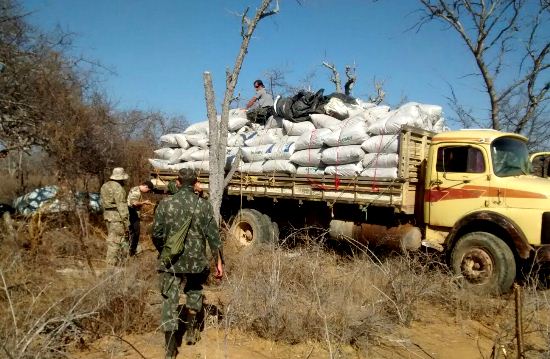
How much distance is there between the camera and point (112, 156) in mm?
11523

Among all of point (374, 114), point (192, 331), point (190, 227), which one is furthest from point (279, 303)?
point (374, 114)

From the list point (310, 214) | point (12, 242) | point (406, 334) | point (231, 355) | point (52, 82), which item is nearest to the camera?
point (231, 355)

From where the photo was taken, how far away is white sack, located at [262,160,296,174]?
7.84 meters

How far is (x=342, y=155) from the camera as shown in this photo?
281 inches

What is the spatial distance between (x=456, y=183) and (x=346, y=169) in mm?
1676

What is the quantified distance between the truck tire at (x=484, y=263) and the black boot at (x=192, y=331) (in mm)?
3418

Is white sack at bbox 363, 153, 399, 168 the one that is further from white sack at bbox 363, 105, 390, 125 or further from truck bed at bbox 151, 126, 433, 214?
white sack at bbox 363, 105, 390, 125

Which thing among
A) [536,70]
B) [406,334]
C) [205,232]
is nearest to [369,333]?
[406,334]

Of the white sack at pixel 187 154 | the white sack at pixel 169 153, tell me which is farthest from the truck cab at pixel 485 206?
the white sack at pixel 169 153

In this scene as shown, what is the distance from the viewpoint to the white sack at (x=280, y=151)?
7934mm


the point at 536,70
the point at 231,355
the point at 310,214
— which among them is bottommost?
the point at 231,355

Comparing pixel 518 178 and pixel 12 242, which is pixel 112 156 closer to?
pixel 12 242

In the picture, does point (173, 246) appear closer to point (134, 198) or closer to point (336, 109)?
point (134, 198)

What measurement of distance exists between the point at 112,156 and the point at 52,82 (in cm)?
260
